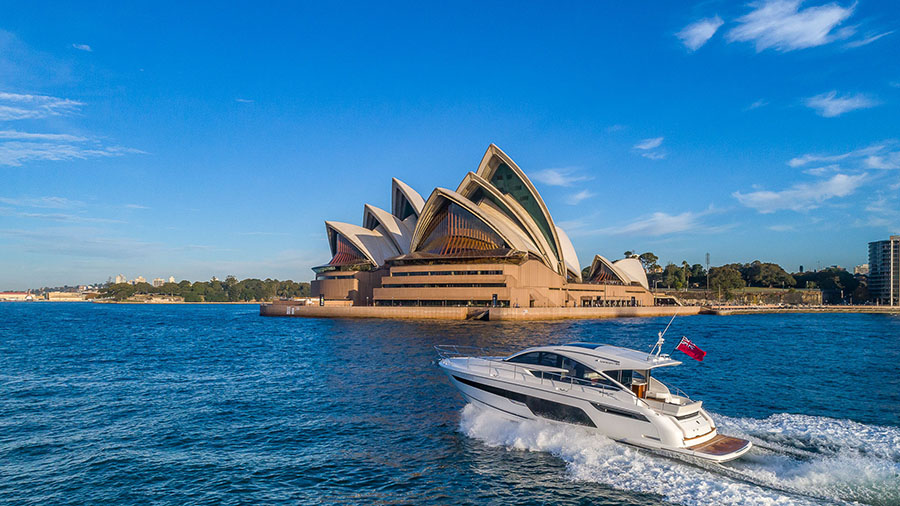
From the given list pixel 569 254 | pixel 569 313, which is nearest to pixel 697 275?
pixel 569 254

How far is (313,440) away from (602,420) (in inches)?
300

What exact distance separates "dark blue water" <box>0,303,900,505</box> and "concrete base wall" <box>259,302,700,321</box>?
134 ft

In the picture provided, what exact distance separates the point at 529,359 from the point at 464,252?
201 ft

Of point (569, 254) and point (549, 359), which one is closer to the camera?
point (549, 359)

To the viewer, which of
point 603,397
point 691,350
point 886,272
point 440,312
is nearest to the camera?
point 603,397

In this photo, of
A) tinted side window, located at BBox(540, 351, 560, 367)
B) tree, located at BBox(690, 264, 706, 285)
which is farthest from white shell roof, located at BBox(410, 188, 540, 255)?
tree, located at BBox(690, 264, 706, 285)

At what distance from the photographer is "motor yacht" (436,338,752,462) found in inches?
465

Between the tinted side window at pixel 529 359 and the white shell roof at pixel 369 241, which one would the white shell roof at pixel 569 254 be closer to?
Answer: the white shell roof at pixel 369 241

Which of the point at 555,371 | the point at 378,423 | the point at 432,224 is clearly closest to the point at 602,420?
the point at 555,371

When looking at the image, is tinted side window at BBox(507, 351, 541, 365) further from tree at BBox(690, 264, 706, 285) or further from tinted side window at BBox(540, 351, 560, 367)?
tree at BBox(690, 264, 706, 285)

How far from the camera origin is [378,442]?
1388cm

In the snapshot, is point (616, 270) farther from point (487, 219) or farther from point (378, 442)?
point (378, 442)

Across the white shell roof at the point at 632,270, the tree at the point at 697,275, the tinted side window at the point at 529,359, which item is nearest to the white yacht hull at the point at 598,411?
the tinted side window at the point at 529,359

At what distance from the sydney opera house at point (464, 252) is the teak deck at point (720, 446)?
5870 cm
